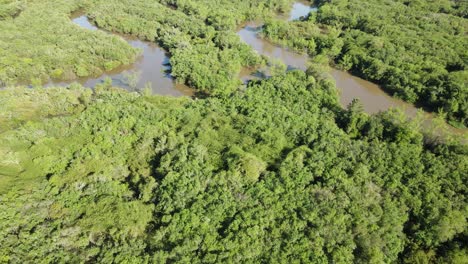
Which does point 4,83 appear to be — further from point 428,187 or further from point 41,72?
point 428,187

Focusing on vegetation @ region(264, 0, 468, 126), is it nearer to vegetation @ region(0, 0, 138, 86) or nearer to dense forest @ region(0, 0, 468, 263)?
dense forest @ region(0, 0, 468, 263)

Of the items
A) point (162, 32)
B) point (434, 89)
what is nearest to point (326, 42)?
point (434, 89)

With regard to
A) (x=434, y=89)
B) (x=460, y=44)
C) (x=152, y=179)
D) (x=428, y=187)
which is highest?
(x=460, y=44)

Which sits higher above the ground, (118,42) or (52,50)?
(118,42)

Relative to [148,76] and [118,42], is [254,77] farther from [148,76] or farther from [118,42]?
[118,42]

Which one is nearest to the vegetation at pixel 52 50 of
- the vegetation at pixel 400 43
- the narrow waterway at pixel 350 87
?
the narrow waterway at pixel 350 87

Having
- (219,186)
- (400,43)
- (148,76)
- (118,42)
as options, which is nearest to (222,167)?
(219,186)

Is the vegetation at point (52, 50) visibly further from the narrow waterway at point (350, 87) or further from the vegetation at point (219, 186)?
the narrow waterway at point (350, 87)
